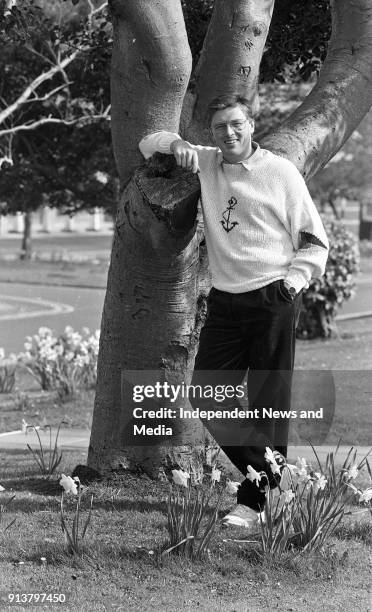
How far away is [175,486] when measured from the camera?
5.53 metres

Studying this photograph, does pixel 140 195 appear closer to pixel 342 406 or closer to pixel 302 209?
pixel 302 209

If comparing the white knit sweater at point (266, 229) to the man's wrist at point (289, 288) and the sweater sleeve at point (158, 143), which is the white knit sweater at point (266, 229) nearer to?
the man's wrist at point (289, 288)

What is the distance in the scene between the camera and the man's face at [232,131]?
4.46m

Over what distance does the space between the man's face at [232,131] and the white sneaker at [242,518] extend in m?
1.53

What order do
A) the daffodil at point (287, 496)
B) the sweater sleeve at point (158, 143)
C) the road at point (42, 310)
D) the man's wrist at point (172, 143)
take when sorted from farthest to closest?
the road at point (42, 310), the sweater sleeve at point (158, 143), the man's wrist at point (172, 143), the daffodil at point (287, 496)

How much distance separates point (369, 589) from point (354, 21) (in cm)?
308

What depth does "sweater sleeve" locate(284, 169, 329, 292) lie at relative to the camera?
4.42 metres

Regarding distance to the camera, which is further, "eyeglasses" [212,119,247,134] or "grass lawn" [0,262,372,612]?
"eyeglasses" [212,119,247,134]

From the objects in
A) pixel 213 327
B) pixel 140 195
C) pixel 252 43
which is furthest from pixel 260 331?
pixel 252 43

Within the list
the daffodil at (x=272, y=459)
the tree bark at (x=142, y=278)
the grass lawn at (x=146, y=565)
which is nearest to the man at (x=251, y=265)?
the daffodil at (x=272, y=459)

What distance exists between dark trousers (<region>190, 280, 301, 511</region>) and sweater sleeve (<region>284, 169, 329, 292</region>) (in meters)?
0.12

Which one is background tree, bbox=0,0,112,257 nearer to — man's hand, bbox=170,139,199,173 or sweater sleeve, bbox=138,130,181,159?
sweater sleeve, bbox=138,130,181,159

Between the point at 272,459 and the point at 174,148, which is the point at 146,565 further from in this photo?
the point at 174,148

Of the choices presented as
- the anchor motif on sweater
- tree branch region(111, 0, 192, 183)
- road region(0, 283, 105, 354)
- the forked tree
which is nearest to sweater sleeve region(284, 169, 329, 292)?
the anchor motif on sweater
